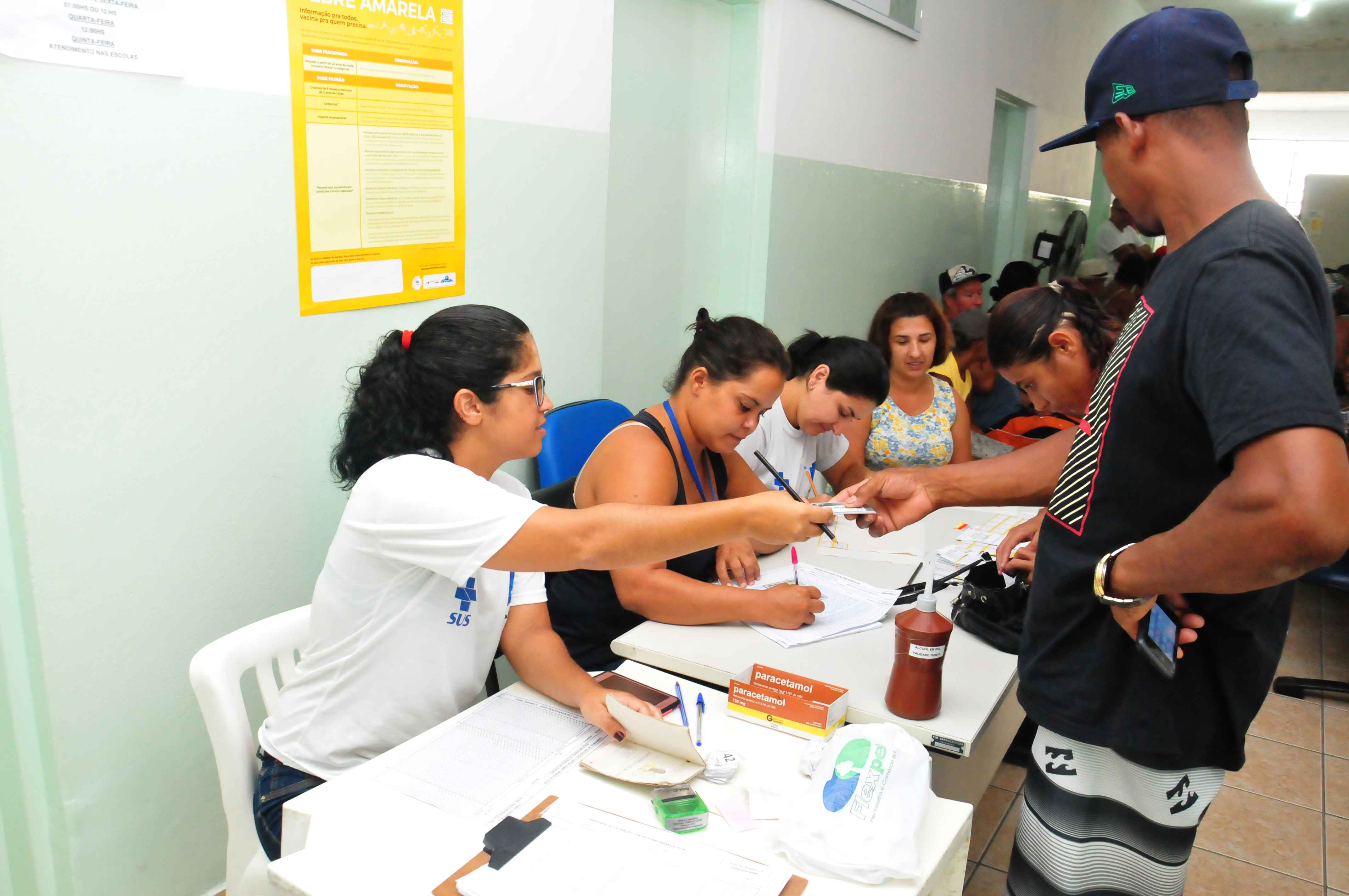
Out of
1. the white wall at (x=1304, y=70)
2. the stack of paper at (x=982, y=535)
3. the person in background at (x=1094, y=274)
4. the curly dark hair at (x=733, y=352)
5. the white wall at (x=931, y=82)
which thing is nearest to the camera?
the curly dark hair at (x=733, y=352)

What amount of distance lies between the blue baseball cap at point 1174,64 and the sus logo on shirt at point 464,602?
122 centimetres

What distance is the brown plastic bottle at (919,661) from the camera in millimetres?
1540

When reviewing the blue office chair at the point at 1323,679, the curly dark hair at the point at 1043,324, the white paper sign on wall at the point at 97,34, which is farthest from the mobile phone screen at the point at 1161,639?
the blue office chair at the point at 1323,679

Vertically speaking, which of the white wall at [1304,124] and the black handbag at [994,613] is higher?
the white wall at [1304,124]

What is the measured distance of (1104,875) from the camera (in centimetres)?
136

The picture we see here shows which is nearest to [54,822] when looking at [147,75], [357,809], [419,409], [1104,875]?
[357,809]

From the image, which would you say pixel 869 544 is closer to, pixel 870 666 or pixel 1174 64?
pixel 870 666

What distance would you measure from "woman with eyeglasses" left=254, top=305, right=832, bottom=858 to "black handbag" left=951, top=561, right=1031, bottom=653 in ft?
2.12

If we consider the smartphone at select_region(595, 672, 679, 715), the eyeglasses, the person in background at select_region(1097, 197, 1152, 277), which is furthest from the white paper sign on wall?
the person in background at select_region(1097, 197, 1152, 277)

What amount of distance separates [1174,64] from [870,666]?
1.15 m

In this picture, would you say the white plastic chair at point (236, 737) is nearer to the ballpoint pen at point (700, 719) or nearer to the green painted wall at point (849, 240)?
the ballpoint pen at point (700, 719)

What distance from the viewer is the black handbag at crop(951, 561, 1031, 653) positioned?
192 cm

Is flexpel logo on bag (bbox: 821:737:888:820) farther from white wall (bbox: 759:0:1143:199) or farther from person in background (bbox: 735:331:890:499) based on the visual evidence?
white wall (bbox: 759:0:1143:199)

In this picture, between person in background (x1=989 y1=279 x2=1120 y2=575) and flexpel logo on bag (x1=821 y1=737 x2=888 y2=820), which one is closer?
flexpel logo on bag (x1=821 y1=737 x2=888 y2=820)
